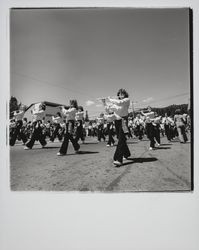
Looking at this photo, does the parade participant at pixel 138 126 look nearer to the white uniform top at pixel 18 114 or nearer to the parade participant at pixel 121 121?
the parade participant at pixel 121 121

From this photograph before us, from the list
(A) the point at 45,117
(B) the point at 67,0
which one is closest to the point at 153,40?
(B) the point at 67,0

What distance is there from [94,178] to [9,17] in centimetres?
146

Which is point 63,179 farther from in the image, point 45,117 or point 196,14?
point 196,14

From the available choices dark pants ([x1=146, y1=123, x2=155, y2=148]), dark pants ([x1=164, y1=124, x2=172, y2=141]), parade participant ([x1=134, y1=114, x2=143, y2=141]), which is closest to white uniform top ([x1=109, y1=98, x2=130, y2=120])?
parade participant ([x1=134, y1=114, x2=143, y2=141])

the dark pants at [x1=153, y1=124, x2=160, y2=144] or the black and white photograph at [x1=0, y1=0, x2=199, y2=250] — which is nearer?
the black and white photograph at [x1=0, y1=0, x2=199, y2=250]

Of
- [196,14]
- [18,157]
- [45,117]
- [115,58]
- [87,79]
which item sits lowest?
[18,157]

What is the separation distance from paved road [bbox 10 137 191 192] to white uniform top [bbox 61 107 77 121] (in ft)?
0.80

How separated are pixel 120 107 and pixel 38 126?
716 mm

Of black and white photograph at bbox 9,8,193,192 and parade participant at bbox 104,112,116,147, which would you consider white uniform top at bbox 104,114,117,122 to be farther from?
black and white photograph at bbox 9,8,193,192

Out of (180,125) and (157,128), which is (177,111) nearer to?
(180,125)

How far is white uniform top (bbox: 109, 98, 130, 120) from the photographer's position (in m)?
2.04

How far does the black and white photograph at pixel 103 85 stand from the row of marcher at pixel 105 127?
0.01 meters

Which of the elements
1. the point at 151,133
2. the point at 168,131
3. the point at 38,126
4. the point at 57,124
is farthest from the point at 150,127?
the point at 38,126

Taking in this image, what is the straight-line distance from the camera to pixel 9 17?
200cm
